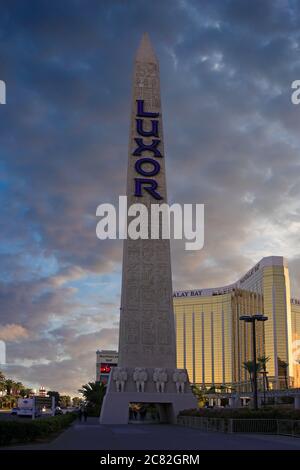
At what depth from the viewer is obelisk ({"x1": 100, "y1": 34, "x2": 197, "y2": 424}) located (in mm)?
55281

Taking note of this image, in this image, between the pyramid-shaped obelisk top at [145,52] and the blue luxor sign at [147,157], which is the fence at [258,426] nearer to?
the blue luxor sign at [147,157]

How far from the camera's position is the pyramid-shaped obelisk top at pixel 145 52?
66.2m

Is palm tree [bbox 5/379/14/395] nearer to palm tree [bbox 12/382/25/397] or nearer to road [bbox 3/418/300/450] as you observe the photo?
palm tree [bbox 12/382/25/397]

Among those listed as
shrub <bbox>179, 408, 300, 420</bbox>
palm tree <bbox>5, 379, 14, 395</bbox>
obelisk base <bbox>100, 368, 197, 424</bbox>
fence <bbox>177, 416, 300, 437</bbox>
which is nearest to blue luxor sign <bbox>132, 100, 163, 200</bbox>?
obelisk base <bbox>100, 368, 197, 424</bbox>

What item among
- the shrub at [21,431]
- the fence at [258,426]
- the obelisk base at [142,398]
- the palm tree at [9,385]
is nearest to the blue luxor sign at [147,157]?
the obelisk base at [142,398]

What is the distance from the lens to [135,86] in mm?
64812

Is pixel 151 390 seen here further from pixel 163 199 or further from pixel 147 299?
pixel 163 199

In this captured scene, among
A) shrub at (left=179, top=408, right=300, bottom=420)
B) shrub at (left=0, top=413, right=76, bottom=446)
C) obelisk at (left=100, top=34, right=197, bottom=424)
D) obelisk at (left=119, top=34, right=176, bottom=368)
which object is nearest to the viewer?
shrub at (left=0, top=413, right=76, bottom=446)

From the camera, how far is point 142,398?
55.1m

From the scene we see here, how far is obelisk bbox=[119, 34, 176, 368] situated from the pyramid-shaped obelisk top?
634 centimetres

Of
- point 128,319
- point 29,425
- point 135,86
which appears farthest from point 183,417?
point 135,86

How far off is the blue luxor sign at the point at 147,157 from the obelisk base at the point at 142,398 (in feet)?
58.6

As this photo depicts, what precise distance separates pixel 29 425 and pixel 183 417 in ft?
87.9

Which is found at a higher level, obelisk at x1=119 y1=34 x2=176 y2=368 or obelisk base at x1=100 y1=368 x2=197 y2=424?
obelisk at x1=119 y1=34 x2=176 y2=368
